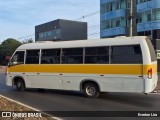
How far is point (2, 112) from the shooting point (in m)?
11.8

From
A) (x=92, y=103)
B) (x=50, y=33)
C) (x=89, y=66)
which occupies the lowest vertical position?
(x=92, y=103)

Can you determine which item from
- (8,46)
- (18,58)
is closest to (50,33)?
(8,46)

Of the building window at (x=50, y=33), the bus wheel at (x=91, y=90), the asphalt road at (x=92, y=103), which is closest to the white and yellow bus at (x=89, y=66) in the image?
the bus wheel at (x=91, y=90)

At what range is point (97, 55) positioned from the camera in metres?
17.4

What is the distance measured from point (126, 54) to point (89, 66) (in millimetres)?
2031

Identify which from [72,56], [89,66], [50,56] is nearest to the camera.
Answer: [89,66]

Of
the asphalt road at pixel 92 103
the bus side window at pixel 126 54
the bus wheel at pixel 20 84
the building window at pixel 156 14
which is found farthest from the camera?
the building window at pixel 156 14

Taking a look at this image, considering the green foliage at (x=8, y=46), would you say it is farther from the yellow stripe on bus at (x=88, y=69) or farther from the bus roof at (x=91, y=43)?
the bus roof at (x=91, y=43)

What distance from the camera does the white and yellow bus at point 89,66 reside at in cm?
1597

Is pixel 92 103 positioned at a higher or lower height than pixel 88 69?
lower

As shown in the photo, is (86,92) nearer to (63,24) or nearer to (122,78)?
(122,78)

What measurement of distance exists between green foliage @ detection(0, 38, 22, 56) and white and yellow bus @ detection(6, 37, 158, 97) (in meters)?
80.5

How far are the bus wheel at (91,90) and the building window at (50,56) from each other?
2.14 meters

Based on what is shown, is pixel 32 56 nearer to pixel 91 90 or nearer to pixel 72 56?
pixel 72 56
